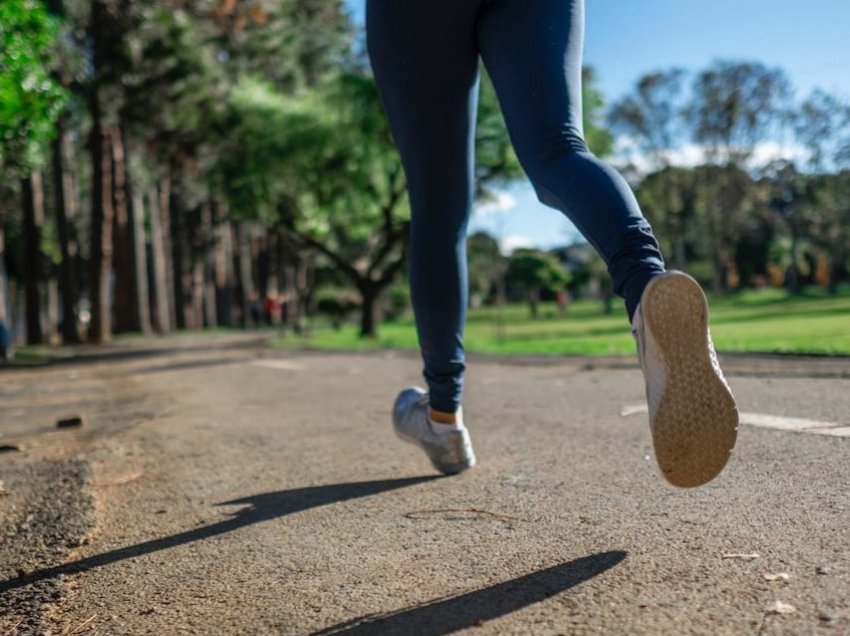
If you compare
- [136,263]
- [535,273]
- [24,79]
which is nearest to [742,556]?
[24,79]

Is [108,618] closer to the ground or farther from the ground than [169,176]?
closer to the ground

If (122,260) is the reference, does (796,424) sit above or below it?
below

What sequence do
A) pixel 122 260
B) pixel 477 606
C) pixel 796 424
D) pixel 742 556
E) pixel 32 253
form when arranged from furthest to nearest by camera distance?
pixel 122 260 → pixel 32 253 → pixel 796 424 → pixel 742 556 → pixel 477 606

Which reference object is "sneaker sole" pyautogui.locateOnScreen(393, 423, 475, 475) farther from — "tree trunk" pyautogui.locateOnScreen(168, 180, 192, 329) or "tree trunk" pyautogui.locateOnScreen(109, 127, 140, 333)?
"tree trunk" pyautogui.locateOnScreen(168, 180, 192, 329)


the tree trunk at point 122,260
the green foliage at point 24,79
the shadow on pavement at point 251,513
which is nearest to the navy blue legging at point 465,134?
the shadow on pavement at point 251,513

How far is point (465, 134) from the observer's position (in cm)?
251

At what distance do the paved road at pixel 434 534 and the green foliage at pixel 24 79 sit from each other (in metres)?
6.87

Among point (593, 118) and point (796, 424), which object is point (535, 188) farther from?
point (593, 118)

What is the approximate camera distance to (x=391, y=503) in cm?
230

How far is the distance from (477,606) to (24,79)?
1016cm

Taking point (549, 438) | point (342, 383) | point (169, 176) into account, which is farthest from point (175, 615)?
point (169, 176)

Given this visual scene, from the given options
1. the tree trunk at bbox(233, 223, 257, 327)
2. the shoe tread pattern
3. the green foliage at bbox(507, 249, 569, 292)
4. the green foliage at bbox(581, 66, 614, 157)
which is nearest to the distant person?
the shoe tread pattern

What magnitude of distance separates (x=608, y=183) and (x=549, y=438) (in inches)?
59.4

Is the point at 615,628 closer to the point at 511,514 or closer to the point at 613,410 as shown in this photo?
the point at 511,514
